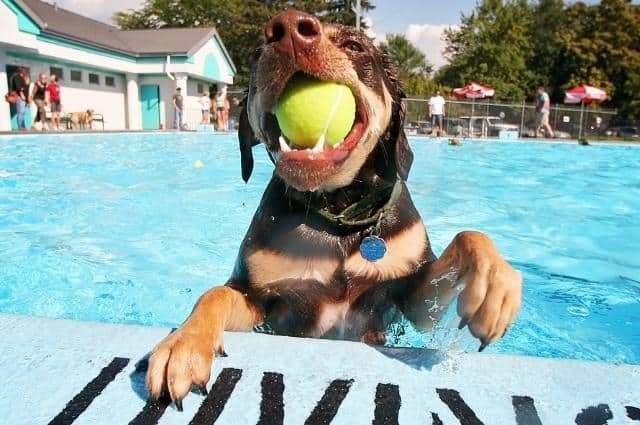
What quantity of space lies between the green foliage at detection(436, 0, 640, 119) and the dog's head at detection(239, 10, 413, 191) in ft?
120

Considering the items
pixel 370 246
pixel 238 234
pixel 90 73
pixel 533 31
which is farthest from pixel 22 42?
pixel 533 31

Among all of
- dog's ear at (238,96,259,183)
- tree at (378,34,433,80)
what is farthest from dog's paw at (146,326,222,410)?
tree at (378,34,433,80)

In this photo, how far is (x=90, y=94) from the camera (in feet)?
82.6

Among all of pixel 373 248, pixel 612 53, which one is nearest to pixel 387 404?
pixel 373 248

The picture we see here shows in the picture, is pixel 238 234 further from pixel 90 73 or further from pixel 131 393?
pixel 90 73

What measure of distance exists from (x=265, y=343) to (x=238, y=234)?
14.1ft

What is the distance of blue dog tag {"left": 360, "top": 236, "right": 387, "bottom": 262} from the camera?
8.23 ft

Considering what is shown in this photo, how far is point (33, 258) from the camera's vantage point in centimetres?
490

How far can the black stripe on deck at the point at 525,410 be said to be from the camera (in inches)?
59.4

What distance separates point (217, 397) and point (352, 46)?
160 centimetres

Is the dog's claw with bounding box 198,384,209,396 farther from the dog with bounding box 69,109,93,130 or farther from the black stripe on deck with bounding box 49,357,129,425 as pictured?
the dog with bounding box 69,109,93,130

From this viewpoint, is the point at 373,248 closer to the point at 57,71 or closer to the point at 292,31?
the point at 292,31

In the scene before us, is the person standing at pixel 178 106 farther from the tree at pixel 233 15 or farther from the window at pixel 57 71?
the tree at pixel 233 15

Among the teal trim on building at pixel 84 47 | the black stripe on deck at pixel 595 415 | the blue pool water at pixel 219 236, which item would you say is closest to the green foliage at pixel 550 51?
the teal trim on building at pixel 84 47
